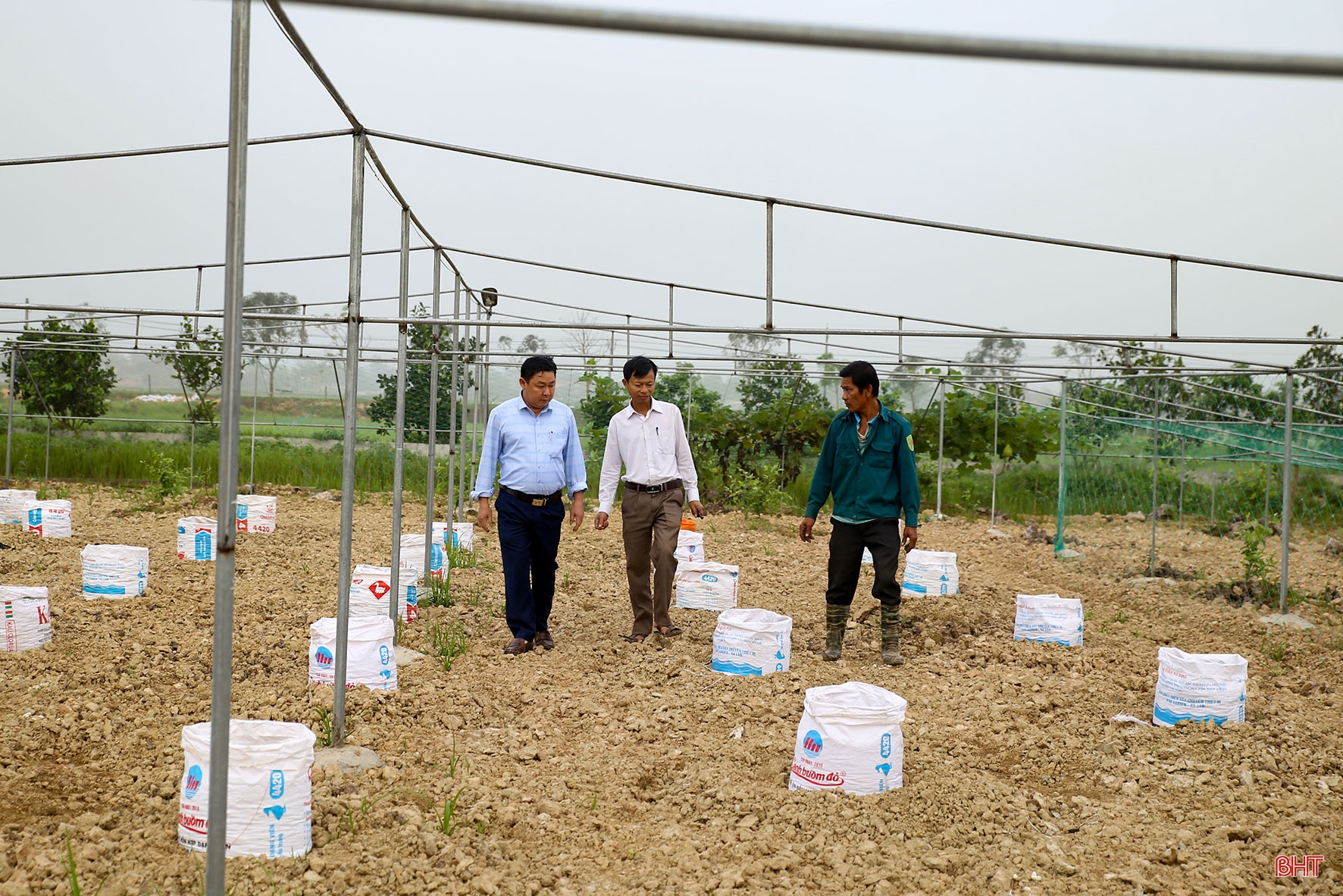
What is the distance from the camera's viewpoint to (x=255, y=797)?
2.70 m

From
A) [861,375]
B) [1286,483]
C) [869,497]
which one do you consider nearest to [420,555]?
[869,497]

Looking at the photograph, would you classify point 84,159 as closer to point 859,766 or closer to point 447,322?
point 447,322

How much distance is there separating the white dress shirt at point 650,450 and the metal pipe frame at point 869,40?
12.8 feet

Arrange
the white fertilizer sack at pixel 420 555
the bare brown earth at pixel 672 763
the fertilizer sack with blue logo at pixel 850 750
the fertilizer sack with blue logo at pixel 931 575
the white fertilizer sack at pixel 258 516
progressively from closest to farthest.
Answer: the bare brown earth at pixel 672 763 → the fertilizer sack with blue logo at pixel 850 750 → the white fertilizer sack at pixel 420 555 → the fertilizer sack with blue logo at pixel 931 575 → the white fertilizer sack at pixel 258 516

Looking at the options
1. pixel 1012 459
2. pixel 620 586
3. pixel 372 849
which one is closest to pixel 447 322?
pixel 372 849

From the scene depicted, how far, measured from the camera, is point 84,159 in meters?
4.11

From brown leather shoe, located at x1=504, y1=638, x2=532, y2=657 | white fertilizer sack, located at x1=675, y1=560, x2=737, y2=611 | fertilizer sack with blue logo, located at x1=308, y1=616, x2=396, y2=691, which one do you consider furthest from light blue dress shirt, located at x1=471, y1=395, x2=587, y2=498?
white fertilizer sack, located at x1=675, y1=560, x2=737, y2=611

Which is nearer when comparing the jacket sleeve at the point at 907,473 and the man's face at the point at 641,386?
the jacket sleeve at the point at 907,473

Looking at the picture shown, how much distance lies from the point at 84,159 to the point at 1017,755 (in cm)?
456

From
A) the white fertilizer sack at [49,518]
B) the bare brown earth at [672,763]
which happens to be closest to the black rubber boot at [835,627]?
the bare brown earth at [672,763]

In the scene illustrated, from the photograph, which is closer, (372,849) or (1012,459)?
(372,849)

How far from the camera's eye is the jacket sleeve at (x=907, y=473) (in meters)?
5.07

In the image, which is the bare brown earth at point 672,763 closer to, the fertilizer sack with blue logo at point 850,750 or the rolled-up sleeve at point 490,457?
the fertilizer sack with blue logo at point 850,750

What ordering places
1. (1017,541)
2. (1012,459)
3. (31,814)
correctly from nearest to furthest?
(31,814) → (1017,541) → (1012,459)
